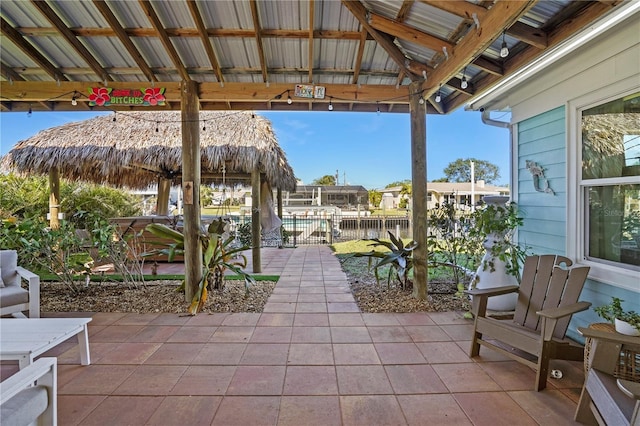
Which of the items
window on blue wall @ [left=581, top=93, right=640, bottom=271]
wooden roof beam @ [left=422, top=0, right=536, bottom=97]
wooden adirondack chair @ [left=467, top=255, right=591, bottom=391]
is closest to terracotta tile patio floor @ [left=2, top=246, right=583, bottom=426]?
wooden adirondack chair @ [left=467, top=255, right=591, bottom=391]

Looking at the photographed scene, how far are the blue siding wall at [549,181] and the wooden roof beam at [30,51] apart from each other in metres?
5.87

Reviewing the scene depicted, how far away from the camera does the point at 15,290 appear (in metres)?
3.13

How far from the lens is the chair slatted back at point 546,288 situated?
7.45ft

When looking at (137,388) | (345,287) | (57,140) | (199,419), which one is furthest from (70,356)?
(57,140)

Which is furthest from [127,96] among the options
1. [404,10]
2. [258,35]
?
[404,10]

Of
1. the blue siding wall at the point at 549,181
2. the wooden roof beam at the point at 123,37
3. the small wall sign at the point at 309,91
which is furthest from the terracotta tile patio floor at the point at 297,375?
the wooden roof beam at the point at 123,37

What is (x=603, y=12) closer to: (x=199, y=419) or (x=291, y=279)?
(x=199, y=419)

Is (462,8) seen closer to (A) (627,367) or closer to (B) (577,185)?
(B) (577,185)

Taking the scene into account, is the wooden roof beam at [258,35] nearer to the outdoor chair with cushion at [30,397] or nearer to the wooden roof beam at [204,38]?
the wooden roof beam at [204,38]

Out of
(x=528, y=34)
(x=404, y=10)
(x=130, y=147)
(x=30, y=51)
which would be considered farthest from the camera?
(x=130, y=147)

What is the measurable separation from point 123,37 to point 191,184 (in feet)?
5.62

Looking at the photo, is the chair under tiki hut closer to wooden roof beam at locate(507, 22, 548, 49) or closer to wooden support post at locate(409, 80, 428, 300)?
wooden support post at locate(409, 80, 428, 300)

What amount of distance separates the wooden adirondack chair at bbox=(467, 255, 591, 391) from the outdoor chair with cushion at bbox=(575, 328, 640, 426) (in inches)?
11.0

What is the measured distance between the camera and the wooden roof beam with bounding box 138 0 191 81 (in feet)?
→ 9.78
